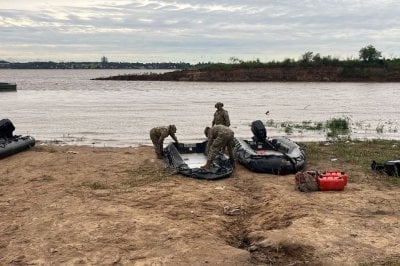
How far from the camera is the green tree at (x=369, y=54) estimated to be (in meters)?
75.9

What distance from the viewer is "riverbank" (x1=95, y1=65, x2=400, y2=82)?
75.1 metres

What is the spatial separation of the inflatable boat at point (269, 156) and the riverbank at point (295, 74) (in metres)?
65.1

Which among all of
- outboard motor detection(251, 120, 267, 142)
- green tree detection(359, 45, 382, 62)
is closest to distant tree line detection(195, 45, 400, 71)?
green tree detection(359, 45, 382, 62)

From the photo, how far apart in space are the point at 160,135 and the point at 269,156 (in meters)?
3.32

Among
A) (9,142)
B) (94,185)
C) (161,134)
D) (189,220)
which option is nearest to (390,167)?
(189,220)

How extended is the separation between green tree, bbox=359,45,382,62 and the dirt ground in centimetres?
6959

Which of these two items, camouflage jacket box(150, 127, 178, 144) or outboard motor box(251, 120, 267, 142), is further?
outboard motor box(251, 120, 267, 142)

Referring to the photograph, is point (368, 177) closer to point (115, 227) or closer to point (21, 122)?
point (115, 227)

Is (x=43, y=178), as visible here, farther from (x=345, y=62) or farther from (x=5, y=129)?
(x=345, y=62)

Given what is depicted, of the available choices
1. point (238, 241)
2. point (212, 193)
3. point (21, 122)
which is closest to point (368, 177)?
point (212, 193)

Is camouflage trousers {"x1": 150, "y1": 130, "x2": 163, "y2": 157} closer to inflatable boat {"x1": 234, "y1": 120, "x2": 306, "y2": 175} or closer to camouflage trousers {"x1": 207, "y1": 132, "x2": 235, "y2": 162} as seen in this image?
inflatable boat {"x1": 234, "y1": 120, "x2": 306, "y2": 175}

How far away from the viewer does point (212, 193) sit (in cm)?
988

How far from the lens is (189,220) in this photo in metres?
8.27

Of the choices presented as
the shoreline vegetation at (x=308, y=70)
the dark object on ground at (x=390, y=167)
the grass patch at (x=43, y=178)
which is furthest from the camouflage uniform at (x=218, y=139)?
the shoreline vegetation at (x=308, y=70)
